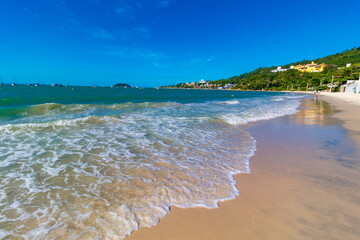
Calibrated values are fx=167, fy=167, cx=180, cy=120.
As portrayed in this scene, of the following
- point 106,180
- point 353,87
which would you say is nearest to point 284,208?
point 106,180

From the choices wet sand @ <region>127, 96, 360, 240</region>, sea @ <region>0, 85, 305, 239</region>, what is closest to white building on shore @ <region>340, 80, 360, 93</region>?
wet sand @ <region>127, 96, 360, 240</region>

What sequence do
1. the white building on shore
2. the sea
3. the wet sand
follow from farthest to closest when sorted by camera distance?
the white building on shore < the sea < the wet sand

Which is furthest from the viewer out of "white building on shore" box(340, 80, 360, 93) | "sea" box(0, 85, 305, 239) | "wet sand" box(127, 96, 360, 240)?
→ "white building on shore" box(340, 80, 360, 93)

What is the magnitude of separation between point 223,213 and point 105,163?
3297mm

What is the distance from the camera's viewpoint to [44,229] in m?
2.33

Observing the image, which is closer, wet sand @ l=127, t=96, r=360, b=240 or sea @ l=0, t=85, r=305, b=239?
wet sand @ l=127, t=96, r=360, b=240

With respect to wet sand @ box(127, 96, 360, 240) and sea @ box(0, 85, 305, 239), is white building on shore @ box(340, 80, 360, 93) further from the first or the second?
sea @ box(0, 85, 305, 239)

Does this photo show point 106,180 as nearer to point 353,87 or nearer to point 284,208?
point 284,208

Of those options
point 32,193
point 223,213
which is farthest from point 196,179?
point 32,193

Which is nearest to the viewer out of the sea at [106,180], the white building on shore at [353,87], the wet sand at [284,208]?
the wet sand at [284,208]

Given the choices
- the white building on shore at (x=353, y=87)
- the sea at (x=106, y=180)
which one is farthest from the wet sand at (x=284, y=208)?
the white building on shore at (x=353, y=87)

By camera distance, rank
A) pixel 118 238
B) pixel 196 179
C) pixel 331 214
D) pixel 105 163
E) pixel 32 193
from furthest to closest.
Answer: pixel 105 163 → pixel 196 179 → pixel 32 193 → pixel 331 214 → pixel 118 238

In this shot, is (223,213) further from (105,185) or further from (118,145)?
(118,145)

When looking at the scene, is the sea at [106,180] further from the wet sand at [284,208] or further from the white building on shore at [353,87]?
the white building on shore at [353,87]
